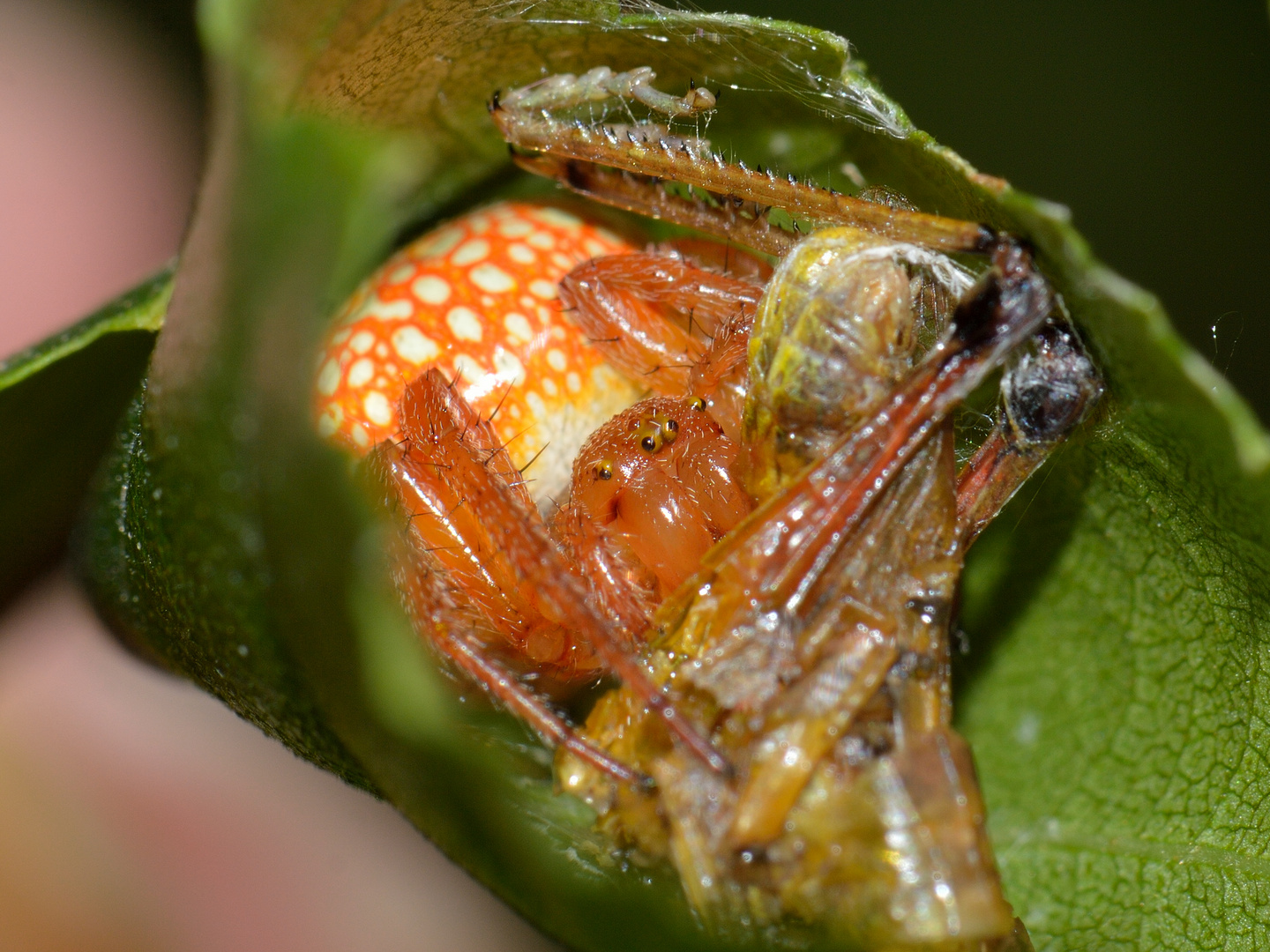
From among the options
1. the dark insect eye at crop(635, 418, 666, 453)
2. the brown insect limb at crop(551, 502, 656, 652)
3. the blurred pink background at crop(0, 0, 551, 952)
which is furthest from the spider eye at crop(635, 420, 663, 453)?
the blurred pink background at crop(0, 0, 551, 952)

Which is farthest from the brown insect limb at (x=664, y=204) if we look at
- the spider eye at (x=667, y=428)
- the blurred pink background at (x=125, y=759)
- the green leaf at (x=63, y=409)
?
the blurred pink background at (x=125, y=759)

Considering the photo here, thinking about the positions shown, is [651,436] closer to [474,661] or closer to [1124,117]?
[474,661]

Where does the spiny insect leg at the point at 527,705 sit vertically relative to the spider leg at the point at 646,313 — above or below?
below

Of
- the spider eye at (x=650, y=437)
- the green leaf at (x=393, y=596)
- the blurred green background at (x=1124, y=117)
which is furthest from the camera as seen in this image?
the blurred green background at (x=1124, y=117)

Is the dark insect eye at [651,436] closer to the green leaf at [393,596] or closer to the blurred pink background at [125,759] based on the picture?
the green leaf at [393,596]

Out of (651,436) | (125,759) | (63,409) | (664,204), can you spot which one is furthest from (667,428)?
(125,759)

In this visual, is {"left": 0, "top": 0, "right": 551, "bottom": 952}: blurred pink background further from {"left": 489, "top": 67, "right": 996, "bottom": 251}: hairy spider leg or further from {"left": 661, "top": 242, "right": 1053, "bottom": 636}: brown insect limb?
{"left": 661, "top": 242, "right": 1053, "bottom": 636}: brown insect limb
